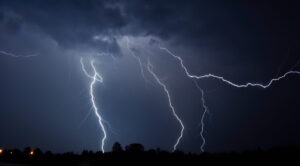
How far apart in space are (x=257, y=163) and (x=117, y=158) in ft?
25.1

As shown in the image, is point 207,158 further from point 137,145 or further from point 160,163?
point 137,145

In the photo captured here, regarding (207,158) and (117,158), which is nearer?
(207,158)

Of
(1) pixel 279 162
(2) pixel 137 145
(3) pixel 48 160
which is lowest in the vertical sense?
(1) pixel 279 162

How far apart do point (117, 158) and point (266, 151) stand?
766 centimetres

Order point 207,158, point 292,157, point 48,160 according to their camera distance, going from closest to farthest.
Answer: point 292,157
point 207,158
point 48,160

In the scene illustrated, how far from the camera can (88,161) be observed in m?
18.0

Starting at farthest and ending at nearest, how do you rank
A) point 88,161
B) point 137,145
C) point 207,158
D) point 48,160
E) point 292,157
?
point 137,145 < point 48,160 < point 88,161 < point 207,158 < point 292,157

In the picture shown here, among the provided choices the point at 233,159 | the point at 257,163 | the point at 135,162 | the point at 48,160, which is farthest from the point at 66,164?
the point at 257,163

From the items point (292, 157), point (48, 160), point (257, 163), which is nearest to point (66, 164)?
point (48, 160)

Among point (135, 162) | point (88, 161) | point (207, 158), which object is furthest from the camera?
point (88, 161)

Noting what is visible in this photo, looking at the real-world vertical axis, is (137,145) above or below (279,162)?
above

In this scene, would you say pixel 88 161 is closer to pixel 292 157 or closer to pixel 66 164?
pixel 66 164

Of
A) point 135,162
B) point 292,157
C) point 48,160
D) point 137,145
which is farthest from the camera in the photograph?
point 137,145

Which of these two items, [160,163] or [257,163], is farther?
[160,163]
